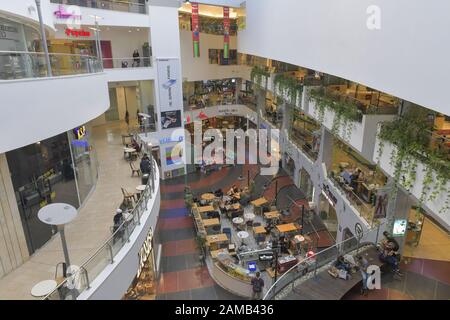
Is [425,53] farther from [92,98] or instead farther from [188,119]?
[188,119]

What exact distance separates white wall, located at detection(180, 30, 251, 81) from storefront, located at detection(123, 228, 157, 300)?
20.1 m

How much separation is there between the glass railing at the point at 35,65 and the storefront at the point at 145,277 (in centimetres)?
567

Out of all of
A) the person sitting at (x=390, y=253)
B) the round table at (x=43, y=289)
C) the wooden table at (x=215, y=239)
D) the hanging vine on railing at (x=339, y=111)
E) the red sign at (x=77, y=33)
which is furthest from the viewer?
the red sign at (x=77, y=33)

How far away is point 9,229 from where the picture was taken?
789cm

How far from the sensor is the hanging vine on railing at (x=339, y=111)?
39.3ft

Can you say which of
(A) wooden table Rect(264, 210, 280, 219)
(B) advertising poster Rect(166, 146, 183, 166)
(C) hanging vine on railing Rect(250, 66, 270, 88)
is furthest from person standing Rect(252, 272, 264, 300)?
(C) hanging vine on railing Rect(250, 66, 270, 88)

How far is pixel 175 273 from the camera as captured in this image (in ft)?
48.4

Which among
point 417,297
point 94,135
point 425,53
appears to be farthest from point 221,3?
point 417,297

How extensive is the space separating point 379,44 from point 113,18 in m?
15.3

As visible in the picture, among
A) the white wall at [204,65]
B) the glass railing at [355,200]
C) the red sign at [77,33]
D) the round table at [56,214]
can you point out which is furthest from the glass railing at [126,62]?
the round table at [56,214]

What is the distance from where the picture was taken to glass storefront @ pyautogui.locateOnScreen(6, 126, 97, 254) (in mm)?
→ 8422

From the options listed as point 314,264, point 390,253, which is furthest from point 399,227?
point 314,264

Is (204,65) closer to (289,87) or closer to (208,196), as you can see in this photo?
(289,87)

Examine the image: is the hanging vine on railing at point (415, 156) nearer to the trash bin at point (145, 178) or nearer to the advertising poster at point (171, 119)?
the trash bin at point (145, 178)
